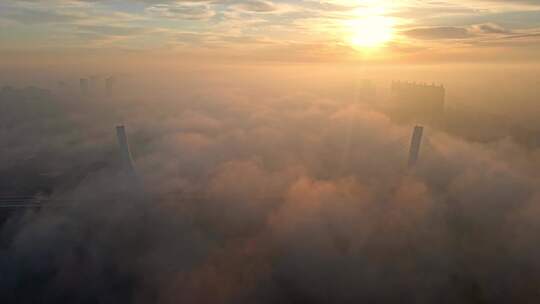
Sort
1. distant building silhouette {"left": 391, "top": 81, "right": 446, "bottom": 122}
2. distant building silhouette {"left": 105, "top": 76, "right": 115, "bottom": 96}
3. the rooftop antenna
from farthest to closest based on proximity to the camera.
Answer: distant building silhouette {"left": 105, "top": 76, "right": 115, "bottom": 96} → distant building silhouette {"left": 391, "top": 81, "right": 446, "bottom": 122} → the rooftop antenna

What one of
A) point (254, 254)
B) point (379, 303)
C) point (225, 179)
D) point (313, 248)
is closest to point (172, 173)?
point (225, 179)

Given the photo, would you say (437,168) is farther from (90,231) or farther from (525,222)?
(90,231)

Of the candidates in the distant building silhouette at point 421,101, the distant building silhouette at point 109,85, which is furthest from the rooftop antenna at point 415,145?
the distant building silhouette at point 109,85

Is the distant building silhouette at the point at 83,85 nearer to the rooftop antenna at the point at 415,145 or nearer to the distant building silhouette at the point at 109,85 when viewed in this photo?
the distant building silhouette at the point at 109,85

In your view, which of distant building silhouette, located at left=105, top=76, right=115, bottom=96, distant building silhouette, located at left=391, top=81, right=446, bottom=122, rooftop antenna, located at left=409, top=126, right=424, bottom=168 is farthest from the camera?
distant building silhouette, located at left=105, top=76, right=115, bottom=96

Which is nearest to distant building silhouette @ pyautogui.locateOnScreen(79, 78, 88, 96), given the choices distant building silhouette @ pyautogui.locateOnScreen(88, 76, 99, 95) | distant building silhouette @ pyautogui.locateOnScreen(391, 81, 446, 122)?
distant building silhouette @ pyautogui.locateOnScreen(88, 76, 99, 95)

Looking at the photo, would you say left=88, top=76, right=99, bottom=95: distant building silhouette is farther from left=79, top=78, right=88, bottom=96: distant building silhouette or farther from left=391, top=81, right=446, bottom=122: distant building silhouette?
left=391, top=81, right=446, bottom=122: distant building silhouette
